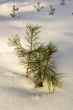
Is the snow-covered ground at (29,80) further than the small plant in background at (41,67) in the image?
No

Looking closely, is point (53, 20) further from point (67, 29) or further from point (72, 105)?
point (72, 105)

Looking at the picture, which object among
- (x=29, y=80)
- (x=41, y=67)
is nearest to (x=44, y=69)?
(x=41, y=67)

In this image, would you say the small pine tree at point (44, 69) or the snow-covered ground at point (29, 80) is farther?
the small pine tree at point (44, 69)

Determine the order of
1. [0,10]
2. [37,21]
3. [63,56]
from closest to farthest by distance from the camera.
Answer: [63,56] → [37,21] → [0,10]

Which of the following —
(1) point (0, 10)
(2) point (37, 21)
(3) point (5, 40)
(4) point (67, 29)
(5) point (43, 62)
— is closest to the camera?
(5) point (43, 62)

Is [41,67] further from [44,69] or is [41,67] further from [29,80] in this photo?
[29,80]

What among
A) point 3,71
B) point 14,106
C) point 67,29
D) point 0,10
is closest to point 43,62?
point 3,71

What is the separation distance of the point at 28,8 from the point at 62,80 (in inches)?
150

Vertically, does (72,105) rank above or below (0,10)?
below

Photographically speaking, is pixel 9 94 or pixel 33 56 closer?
pixel 9 94

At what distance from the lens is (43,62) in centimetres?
274

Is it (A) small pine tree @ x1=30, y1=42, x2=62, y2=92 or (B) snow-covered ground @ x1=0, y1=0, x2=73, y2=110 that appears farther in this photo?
(A) small pine tree @ x1=30, y1=42, x2=62, y2=92

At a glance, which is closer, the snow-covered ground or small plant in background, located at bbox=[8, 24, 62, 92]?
→ the snow-covered ground

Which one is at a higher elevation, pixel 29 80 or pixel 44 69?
pixel 44 69
